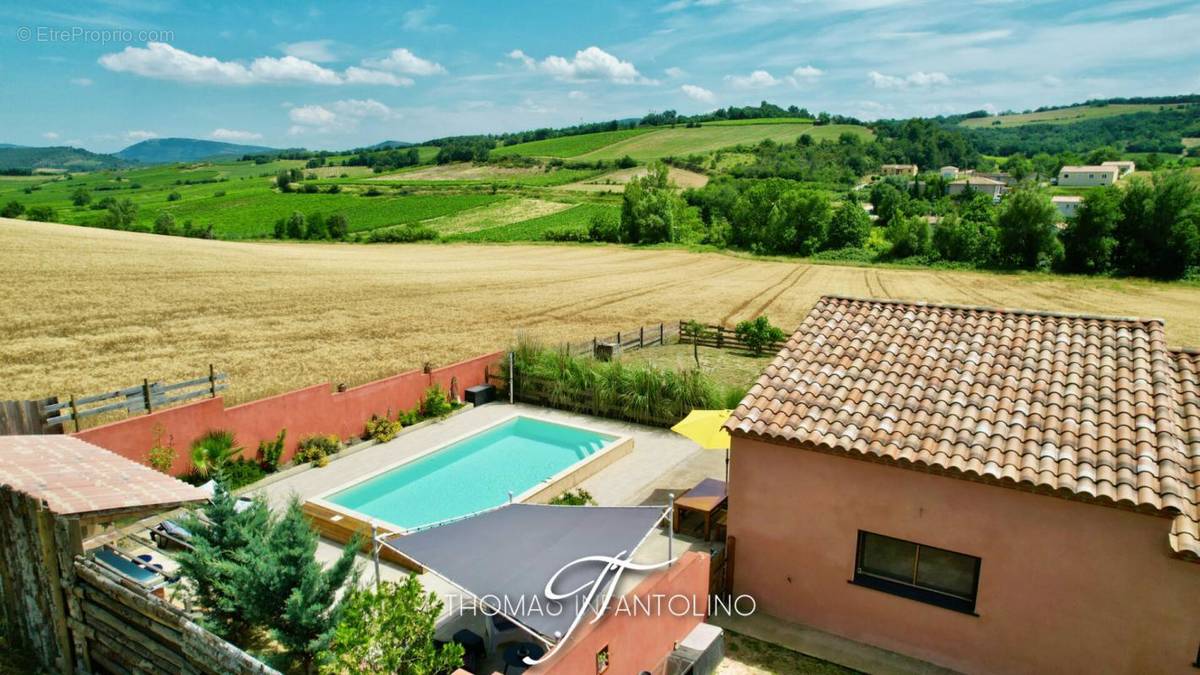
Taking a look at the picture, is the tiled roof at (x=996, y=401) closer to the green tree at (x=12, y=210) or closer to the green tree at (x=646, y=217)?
the green tree at (x=646, y=217)

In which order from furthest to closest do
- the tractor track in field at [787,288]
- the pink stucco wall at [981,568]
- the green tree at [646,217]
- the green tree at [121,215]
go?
the green tree at [646,217], the green tree at [121,215], the tractor track in field at [787,288], the pink stucco wall at [981,568]

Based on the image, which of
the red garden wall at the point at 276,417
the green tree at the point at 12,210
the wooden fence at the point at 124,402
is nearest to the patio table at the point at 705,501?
the red garden wall at the point at 276,417

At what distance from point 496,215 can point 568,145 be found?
73.8 meters

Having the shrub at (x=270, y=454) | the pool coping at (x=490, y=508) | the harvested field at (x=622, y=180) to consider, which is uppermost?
the harvested field at (x=622, y=180)

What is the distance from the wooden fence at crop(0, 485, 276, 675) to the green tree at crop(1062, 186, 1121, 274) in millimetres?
63917

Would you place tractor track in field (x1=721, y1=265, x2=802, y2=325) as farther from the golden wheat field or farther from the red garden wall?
the red garden wall

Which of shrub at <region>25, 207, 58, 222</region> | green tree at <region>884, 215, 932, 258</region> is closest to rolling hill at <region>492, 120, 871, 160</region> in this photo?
green tree at <region>884, 215, 932, 258</region>

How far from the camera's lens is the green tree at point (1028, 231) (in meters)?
54.8

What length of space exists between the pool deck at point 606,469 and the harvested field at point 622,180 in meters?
87.7

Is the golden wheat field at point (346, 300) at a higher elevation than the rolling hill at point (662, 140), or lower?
lower

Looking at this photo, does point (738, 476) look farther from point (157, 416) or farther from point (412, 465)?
point (157, 416)

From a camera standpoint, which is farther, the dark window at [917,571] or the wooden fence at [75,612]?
the dark window at [917,571]

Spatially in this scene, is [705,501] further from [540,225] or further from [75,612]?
[540,225]

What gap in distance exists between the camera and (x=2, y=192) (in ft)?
372
